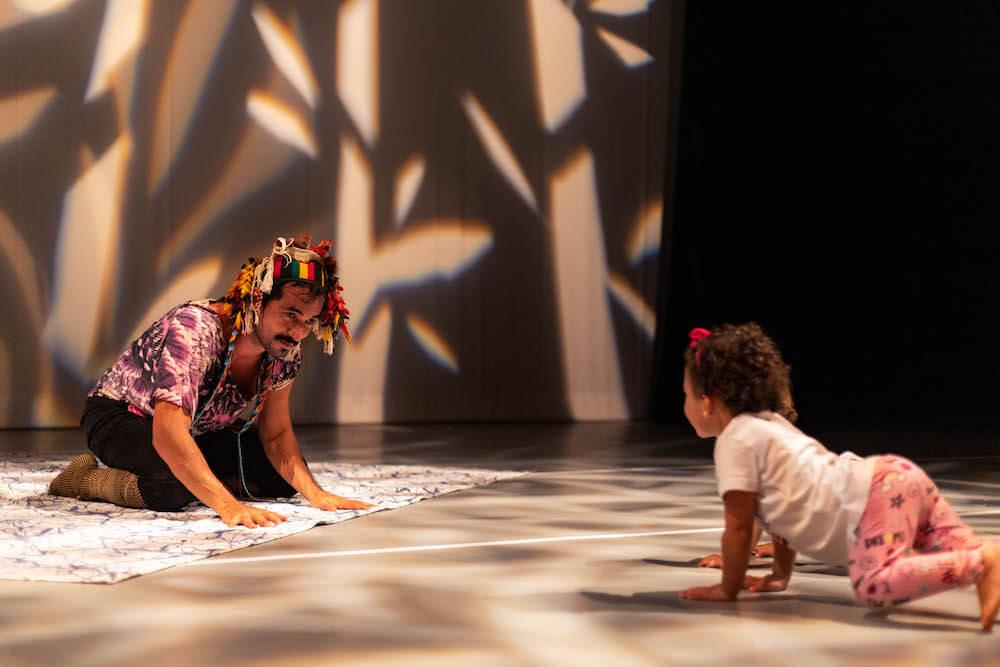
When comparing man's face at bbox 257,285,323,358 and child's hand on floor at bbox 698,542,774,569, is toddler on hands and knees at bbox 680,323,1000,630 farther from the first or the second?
man's face at bbox 257,285,323,358

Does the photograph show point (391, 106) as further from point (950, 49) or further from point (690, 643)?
point (690, 643)

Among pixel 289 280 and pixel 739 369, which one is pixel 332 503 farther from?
pixel 739 369

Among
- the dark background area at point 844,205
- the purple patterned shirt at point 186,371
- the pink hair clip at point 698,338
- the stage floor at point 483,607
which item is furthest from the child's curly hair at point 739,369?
the dark background area at point 844,205

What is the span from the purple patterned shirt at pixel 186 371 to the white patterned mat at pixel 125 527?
0.25 m

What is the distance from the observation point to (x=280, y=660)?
1487mm

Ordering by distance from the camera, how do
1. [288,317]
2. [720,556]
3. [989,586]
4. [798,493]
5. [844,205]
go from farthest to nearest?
[844,205] < [288,317] < [720,556] < [798,493] < [989,586]

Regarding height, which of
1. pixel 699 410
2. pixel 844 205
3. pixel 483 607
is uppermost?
pixel 844 205

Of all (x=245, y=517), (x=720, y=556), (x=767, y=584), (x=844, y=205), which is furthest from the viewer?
(x=844, y=205)

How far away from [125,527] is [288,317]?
0.56 meters

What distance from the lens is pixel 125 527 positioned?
2.55 m

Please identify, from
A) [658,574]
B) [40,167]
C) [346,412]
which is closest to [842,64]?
[346,412]

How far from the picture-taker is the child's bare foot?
1629 mm

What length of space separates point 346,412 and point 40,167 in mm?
1810

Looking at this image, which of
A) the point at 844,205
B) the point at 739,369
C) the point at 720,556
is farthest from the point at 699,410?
the point at 844,205
